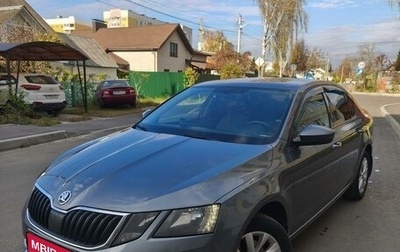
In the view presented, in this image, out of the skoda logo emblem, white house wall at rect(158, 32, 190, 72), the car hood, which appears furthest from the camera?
white house wall at rect(158, 32, 190, 72)

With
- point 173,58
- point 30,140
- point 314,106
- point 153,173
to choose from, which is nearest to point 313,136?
point 314,106

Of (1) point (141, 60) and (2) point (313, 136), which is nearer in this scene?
(2) point (313, 136)

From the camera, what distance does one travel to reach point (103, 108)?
18.2 meters

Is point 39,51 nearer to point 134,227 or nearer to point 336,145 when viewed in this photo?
point 336,145

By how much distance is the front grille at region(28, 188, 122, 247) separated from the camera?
2.19 m

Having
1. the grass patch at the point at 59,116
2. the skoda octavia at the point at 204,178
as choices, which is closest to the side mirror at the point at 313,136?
the skoda octavia at the point at 204,178

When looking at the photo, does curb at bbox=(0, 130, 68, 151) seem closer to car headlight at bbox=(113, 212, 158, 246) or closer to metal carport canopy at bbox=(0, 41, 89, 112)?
metal carport canopy at bbox=(0, 41, 89, 112)

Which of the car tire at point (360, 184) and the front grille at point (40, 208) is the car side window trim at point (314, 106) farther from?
the front grille at point (40, 208)

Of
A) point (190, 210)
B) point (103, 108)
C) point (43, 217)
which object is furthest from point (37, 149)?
point (103, 108)

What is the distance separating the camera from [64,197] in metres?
2.41

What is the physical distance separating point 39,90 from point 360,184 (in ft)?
37.5

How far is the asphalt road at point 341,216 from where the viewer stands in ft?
12.6

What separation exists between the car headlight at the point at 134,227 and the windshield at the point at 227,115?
1138 mm

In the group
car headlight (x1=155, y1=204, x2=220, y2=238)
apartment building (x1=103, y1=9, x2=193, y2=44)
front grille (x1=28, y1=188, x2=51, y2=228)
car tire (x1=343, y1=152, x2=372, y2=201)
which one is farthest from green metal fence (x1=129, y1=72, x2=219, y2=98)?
apartment building (x1=103, y1=9, x2=193, y2=44)
